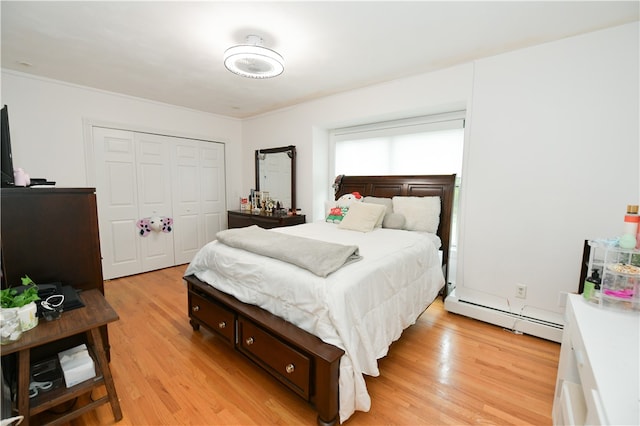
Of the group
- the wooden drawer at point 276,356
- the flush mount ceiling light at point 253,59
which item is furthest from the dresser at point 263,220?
the wooden drawer at point 276,356

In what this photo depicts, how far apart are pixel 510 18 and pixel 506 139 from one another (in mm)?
931

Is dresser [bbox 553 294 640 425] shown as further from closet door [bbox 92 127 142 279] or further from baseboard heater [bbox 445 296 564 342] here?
closet door [bbox 92 127 142 279]

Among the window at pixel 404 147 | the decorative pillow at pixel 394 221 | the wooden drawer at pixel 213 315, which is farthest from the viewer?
the window at pixel 404 147

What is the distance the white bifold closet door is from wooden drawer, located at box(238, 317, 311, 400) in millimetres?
2797

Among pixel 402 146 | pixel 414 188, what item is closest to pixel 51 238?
pixel 414 188

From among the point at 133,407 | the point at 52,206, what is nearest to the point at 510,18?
the point at 52,206

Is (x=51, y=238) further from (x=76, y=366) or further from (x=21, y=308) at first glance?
(x=76, y=366)

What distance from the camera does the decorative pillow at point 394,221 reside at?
2.90m

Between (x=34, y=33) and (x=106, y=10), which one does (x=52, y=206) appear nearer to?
(x=106, y=10)

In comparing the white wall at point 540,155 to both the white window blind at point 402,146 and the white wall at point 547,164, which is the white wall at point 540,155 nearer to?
the white wall at point 547,164

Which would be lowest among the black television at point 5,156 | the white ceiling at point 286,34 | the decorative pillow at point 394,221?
the decorative pillow at point 394,221

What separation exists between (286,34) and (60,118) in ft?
9.36

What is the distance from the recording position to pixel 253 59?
2.12 meters

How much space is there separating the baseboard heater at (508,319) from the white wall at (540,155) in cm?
7
